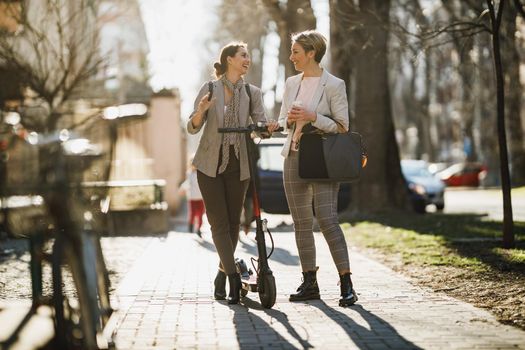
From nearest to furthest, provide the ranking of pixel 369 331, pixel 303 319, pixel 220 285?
pixel 369 331
pixel 303 319
pixel 220 285

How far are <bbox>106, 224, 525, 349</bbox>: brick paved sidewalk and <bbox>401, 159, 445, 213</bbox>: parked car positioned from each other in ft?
49.3

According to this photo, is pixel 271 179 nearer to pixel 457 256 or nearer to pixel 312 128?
pixel 457 256

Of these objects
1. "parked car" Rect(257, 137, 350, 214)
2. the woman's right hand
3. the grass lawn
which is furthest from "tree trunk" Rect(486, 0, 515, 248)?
"parked car" Rect(257, 137, 350, 214)

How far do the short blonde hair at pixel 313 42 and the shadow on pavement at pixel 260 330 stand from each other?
1.96m

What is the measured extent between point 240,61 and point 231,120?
46 cm

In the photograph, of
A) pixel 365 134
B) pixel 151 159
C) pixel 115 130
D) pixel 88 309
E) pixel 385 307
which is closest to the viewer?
pixel 88 309

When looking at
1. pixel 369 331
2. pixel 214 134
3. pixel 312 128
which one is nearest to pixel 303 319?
pixel 369 331

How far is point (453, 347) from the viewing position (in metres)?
5.51

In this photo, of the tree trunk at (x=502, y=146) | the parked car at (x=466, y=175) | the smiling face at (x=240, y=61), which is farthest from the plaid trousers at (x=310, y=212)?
the parked car at (x=466, y=175)

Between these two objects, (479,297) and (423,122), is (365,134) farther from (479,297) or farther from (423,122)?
(423,122)

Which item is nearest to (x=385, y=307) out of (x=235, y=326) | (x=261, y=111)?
(x=235, y=326)

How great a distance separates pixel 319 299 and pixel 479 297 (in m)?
1.26

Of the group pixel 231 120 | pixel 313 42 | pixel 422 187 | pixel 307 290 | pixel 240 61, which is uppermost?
pixel 313 42

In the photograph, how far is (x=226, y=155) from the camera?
24.0ft
